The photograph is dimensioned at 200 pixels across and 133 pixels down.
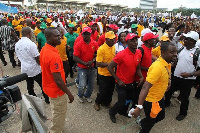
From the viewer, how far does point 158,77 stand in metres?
2.17

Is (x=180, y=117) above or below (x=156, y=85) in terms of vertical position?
below

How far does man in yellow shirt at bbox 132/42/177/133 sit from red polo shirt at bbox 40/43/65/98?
126 centimetres

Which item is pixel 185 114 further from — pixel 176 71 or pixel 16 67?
pixel 16 67

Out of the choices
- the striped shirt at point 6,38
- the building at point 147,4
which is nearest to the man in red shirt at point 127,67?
the striped shirt at point 6,38

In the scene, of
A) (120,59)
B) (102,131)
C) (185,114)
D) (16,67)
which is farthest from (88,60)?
(16,67)

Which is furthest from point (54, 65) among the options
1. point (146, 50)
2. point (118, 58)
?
point (146, 50)

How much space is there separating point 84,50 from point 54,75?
1530 mm

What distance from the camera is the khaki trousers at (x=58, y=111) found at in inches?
99.4

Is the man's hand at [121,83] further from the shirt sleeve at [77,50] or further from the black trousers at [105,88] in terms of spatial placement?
the shirt sleeve at [77,50]

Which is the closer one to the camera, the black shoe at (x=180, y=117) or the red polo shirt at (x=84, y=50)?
the black shoe at (x=180, y=117)

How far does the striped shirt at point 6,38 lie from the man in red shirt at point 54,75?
4.54 meters

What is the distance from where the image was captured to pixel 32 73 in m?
3.60

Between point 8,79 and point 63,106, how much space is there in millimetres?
1299

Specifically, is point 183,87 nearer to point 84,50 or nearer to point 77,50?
point 84,50
